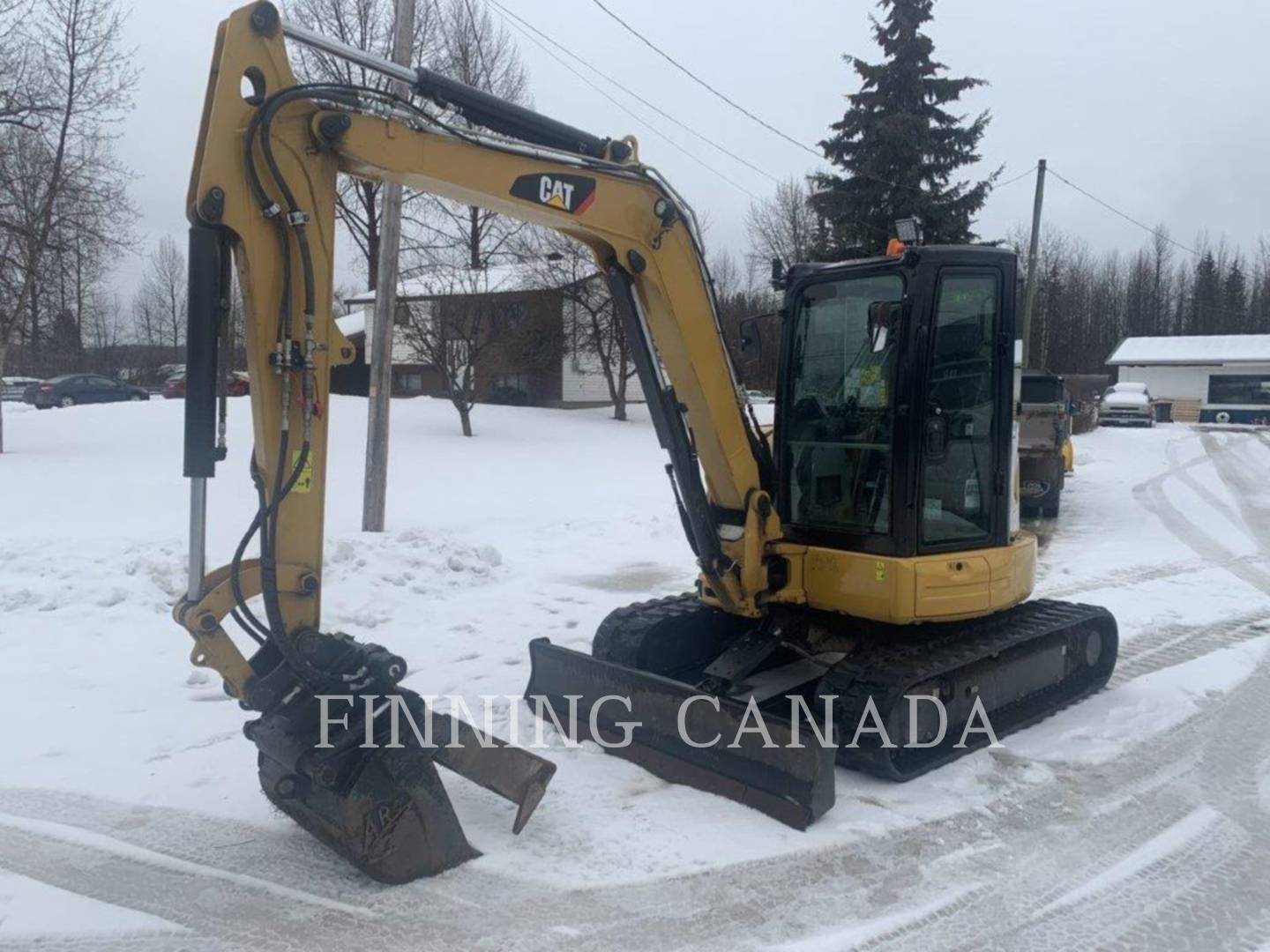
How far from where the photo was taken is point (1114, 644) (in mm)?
6719

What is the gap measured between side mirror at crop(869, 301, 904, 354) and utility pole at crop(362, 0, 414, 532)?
653cm

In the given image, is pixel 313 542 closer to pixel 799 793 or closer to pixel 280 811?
pixel 280 811

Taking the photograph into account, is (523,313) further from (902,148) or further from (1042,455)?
(1042,455)

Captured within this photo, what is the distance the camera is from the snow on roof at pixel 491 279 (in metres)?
26.0

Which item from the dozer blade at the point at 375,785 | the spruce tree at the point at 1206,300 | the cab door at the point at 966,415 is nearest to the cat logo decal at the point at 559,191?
the cab door at the point at 966,415

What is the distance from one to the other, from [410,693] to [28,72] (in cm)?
2010

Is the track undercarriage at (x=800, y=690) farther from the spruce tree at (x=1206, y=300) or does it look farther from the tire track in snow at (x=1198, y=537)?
the spruce tree at (x=1206, y=300)

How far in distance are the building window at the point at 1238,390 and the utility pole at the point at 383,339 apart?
162ft

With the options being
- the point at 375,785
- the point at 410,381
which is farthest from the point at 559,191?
the point at 410,381

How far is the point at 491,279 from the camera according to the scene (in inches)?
1193

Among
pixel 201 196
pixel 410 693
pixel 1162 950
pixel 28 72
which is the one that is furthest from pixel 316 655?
pixel 28 72

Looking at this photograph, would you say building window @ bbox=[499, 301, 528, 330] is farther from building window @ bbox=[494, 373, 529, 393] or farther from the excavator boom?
the excavator boom

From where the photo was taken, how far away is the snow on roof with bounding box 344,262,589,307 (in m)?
26.0

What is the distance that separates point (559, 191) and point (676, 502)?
5.88 ft
